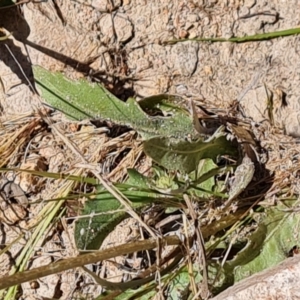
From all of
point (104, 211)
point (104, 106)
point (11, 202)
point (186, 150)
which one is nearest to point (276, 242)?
point (186, 150)

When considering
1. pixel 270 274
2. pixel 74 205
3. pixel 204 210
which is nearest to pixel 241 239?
pixel 204 210

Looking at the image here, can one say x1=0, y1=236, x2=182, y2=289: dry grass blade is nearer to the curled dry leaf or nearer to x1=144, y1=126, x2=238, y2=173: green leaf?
x1=144, y1=126, x2=238, y2=173: green leaf

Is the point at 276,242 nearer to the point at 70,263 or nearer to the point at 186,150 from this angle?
the point at 186,150

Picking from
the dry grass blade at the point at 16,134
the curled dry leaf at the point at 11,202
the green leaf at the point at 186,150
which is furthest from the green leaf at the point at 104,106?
the curled dry leaf at the point at 11,202

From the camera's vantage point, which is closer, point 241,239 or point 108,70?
point 241,239

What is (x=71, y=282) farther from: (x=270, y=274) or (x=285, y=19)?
(x=285, y=19)
